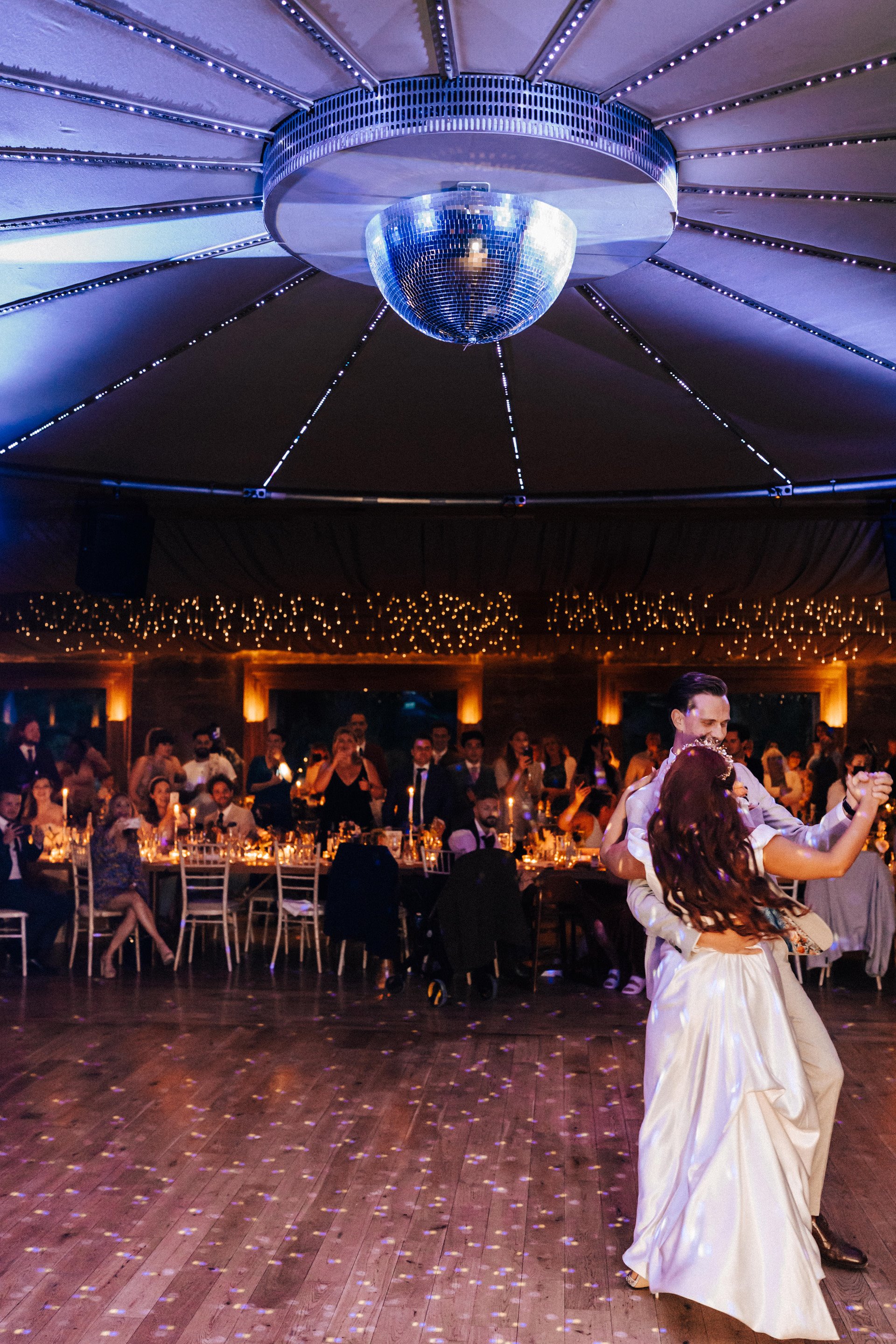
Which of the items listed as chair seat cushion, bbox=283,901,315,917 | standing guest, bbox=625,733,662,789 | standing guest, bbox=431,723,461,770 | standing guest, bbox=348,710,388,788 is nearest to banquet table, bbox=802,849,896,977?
standing guest, bbox=625,733,662,789

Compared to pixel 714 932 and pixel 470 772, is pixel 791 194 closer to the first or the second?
pixel 714 932

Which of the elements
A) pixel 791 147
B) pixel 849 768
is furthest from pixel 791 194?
pixel 849 768

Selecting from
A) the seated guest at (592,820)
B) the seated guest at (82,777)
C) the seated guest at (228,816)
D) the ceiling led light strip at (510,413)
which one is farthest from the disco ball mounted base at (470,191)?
the seated guest at (82,777)

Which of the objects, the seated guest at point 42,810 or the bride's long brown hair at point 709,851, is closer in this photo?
the bride's long brown hair at point 709,851

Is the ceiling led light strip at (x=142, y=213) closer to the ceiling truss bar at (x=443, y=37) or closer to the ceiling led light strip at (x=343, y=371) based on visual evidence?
the ceiling led light strip at (x=343, y=371)

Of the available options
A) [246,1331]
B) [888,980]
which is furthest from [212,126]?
[888,980]

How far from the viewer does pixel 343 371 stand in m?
5.32

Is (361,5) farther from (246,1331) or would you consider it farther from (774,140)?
(246,1331)

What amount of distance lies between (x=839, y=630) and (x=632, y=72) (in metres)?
11.1

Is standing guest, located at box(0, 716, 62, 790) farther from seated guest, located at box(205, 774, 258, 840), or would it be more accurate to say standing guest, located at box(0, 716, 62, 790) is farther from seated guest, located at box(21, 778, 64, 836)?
seated guest, located at box(205, 774, 258, 840)

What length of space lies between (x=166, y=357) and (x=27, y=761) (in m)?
5.58

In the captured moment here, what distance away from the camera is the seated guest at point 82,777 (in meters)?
9.73

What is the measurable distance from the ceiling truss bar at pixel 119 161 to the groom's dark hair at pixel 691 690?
6.94 feet

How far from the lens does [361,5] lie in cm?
302
